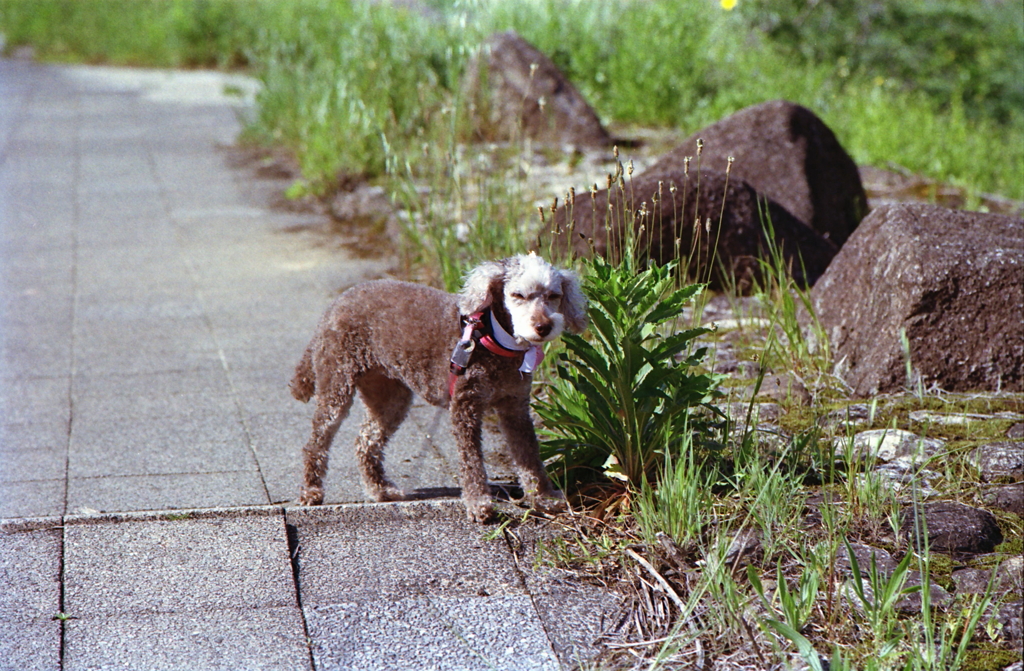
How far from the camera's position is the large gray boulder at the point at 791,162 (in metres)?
6.45

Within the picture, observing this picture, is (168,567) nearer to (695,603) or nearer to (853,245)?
(695,603)

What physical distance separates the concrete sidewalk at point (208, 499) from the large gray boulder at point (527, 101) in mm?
2300

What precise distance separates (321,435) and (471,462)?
55 centimetres

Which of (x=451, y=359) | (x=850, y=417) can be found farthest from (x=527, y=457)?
(x=850, y=417)

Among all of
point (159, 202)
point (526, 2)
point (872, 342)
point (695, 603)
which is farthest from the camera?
point (526, 2)

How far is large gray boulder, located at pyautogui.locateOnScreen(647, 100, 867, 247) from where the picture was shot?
6.45 m

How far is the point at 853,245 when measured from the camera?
16.3 ft

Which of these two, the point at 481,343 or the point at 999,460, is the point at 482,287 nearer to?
the point at 481,343

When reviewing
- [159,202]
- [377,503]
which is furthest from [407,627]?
[159,202]

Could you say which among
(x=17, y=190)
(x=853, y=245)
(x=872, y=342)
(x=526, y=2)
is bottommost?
(x=17, y=190)

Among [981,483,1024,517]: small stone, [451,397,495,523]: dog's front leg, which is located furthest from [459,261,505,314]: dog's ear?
[981,483,1024,517]: small stone

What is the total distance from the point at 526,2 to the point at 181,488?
30.1 ft

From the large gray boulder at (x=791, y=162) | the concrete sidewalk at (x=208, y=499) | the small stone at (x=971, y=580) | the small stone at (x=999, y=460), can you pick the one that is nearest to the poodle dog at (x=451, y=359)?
the concrete sidewalk at (x=208, y=499)

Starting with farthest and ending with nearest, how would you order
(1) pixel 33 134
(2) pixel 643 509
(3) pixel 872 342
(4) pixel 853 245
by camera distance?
(1) pixel 33 134
(4) pixel 853 245
(3) pixel 872 342
(2) pixel 643 509
